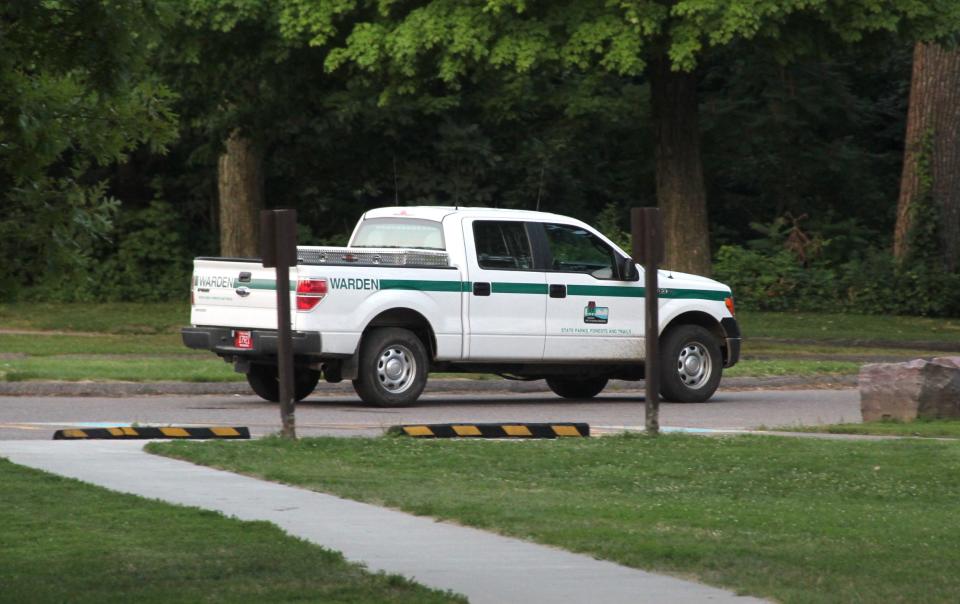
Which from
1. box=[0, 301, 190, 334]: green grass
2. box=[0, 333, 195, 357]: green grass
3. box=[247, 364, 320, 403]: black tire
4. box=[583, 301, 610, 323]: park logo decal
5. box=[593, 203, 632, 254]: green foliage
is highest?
box=[593, 203, 632, 254]: green foliage

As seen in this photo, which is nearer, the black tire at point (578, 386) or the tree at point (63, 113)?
the tree at point (63, 113)

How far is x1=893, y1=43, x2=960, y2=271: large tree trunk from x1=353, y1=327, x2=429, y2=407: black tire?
1845 centimetres

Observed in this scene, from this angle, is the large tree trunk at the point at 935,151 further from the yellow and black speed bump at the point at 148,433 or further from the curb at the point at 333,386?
the yellow and black speed bump at the point at 148,433

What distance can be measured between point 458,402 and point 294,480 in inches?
321

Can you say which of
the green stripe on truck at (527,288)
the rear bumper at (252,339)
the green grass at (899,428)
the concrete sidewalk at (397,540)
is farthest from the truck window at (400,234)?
the concrete sidewalk at (397,540)

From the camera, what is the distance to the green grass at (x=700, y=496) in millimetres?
8609

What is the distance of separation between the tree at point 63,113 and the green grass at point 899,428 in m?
8.80

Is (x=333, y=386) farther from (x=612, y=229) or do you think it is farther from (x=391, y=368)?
(x=612, y=229)

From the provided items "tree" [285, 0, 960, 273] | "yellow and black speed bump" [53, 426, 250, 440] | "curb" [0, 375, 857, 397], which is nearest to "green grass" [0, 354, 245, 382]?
"curb" [0, 375, 857, 397]

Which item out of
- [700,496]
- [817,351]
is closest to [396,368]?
[700,496]

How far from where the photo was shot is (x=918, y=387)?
1656 centimetres

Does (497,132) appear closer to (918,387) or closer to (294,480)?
Result: (918,387)

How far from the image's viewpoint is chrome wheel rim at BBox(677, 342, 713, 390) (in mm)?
20016

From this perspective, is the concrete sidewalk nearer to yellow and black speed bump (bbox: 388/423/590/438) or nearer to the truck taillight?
yellow and black speed bump (bbox: 388/423/590/438)
